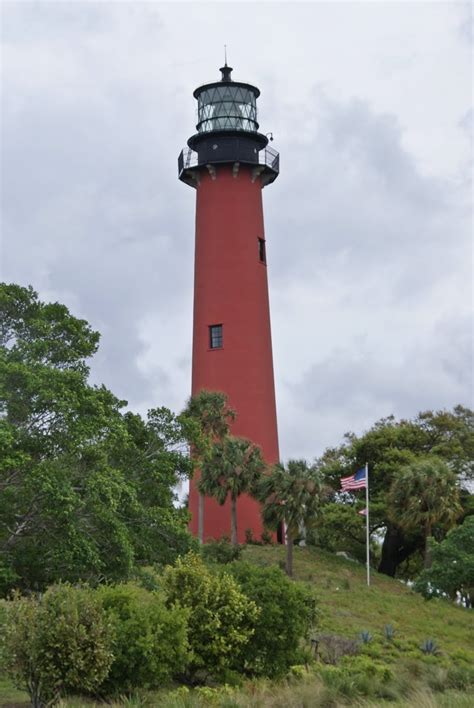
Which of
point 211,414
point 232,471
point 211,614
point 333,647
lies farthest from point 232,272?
point 211,614

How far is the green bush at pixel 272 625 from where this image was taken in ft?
74.4

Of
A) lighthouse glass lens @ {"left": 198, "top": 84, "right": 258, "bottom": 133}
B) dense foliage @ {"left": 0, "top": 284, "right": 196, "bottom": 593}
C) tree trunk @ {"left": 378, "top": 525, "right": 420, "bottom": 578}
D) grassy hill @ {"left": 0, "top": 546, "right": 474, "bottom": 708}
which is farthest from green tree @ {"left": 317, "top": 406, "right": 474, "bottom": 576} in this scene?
dense foliage @ {"left": 0, "top": 284, "right": 196, "bottom": 593}

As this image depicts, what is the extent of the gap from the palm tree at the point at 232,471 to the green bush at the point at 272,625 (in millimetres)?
23413

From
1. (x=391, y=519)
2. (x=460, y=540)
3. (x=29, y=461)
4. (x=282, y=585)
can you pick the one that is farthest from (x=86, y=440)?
(x=391, y=519)

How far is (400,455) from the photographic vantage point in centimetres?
5600

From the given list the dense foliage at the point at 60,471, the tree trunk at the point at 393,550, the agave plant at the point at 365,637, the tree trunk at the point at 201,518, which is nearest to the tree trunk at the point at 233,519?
the tree trunk at the point at 201,518

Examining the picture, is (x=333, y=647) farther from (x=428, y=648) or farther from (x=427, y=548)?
(x=427, y=548)

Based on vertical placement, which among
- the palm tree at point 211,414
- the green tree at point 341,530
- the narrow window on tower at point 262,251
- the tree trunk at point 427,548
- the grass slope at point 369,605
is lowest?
the grass slope at point 369,605

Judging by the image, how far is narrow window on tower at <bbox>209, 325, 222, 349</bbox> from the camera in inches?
1975

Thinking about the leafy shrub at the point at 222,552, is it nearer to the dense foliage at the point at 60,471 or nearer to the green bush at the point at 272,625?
the dense foliage at the point at 60,471

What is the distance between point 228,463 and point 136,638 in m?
28.7

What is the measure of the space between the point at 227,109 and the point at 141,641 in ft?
125

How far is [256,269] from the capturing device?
50.8 metres

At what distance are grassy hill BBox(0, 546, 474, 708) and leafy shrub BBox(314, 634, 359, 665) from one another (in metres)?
0.49
